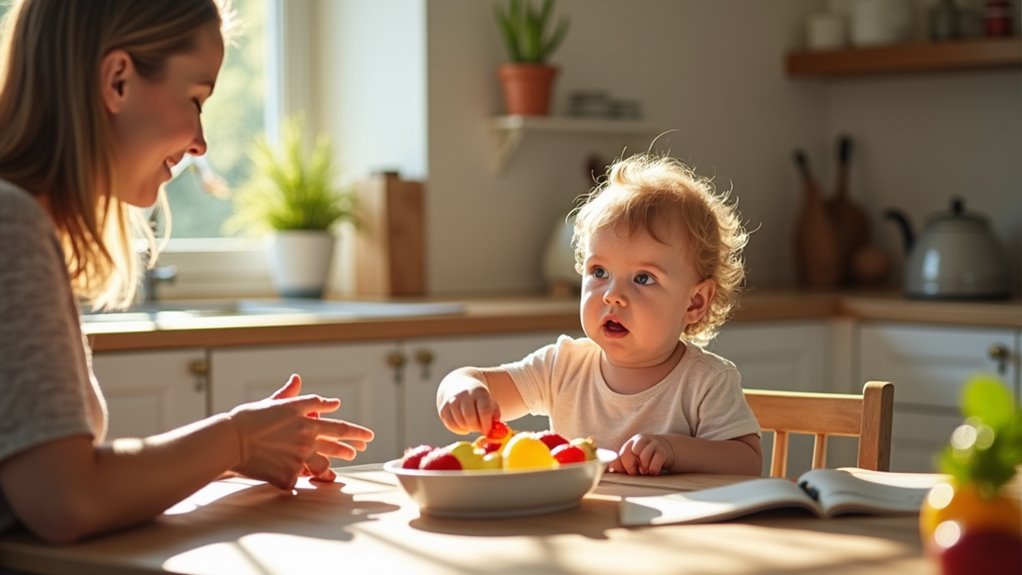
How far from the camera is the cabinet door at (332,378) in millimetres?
2641

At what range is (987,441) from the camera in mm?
903

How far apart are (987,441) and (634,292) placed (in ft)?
2.89

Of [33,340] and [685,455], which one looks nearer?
[33,340]

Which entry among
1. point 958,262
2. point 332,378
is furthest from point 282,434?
point 958,262

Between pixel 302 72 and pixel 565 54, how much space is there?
695 mm

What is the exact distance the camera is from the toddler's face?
1761mm

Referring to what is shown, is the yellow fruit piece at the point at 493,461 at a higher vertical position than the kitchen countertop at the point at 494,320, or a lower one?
higher

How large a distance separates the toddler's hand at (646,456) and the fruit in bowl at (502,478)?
18 cm

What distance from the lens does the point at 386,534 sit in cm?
127

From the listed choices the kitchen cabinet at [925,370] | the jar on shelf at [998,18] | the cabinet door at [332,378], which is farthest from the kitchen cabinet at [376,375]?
the jar on shelf at [998,18]

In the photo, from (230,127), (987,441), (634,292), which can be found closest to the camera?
(987,441)

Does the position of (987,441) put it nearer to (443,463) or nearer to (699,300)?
(443,463)

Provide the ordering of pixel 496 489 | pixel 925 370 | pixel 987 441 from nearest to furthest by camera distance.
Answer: pixel 987 441 → pixel 496 489 → pixel 925 370

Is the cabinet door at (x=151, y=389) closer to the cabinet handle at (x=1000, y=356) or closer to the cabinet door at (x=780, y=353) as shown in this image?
the cabinet door at (x=780, y=353)
